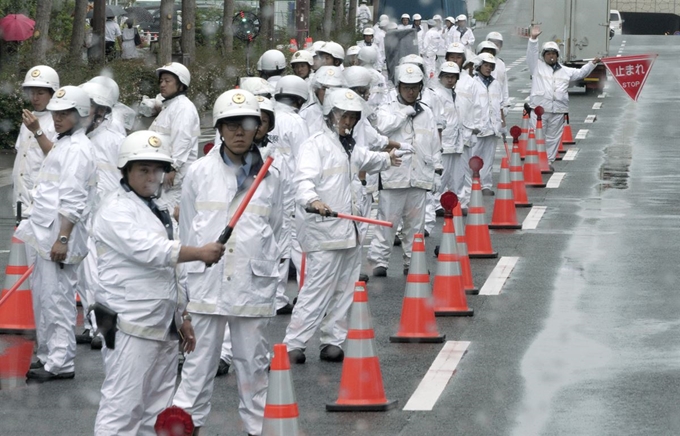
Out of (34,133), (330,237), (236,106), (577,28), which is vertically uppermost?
(236,106)

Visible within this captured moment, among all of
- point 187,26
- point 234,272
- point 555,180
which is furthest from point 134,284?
point 187,26

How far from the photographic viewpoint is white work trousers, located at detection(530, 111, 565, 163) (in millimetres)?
22516

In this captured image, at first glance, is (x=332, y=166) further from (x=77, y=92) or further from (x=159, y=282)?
(x=159, y=282)

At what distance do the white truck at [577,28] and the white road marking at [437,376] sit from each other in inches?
1176

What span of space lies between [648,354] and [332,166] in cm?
264

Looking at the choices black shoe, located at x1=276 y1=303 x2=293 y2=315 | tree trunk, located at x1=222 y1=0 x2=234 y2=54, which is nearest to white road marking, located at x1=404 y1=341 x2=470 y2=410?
black shoe, located at x1=276 y1=303 x2=293 y2=315

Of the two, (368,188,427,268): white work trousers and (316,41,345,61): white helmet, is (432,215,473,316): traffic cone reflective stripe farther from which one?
(316,41,345,61): white helmet

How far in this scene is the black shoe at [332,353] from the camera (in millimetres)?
10031

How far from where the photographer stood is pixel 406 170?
44.1ft

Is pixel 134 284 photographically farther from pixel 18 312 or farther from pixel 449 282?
pixel 449 282

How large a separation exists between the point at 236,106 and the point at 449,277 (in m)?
4.48

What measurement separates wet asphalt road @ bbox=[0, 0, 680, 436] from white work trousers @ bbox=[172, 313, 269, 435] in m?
0.68

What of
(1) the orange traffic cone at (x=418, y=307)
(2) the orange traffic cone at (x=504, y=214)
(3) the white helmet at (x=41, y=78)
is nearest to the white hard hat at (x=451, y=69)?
(2) the orange traffic cone at (x=504, y=214)

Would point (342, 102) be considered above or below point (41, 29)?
above
